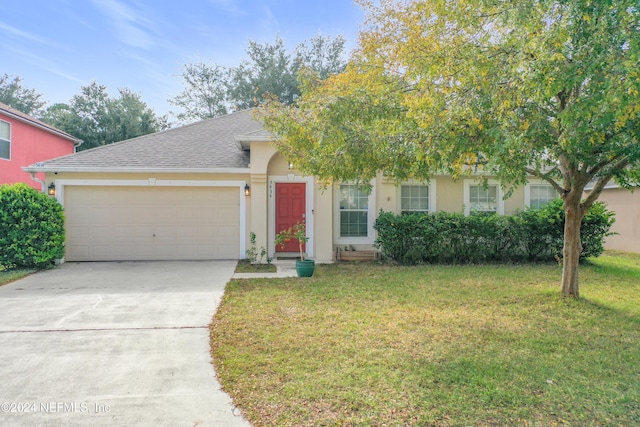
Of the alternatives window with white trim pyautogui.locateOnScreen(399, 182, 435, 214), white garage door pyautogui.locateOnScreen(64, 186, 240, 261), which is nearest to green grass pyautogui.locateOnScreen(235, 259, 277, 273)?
white garage door pyautogui.locateOnScreen(64, 186, 240, 261)

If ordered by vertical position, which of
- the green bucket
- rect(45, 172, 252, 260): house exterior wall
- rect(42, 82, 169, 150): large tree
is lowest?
the green bucket

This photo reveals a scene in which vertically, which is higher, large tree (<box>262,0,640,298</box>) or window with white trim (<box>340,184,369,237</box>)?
large tree (<box>262,0,640,298</box>)

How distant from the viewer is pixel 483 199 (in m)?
11.3

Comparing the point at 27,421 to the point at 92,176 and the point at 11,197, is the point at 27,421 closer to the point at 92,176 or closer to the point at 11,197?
the point at 11,197

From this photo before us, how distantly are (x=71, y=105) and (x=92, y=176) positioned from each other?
17.6 metres

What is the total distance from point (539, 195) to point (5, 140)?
19.0 meters

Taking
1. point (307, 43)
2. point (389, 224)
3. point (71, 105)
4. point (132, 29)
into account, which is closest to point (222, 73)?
point (307, 43)

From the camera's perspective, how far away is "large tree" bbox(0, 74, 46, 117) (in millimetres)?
26141

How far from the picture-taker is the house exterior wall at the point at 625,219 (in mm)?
12781

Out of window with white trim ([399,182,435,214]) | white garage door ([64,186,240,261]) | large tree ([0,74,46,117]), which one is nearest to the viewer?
white garage door ([64,186,240,261])

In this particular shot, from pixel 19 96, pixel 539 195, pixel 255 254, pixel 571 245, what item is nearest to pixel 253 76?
pixel 19 96

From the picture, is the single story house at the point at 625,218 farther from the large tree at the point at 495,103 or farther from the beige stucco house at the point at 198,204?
the large tree at the point at 495,103

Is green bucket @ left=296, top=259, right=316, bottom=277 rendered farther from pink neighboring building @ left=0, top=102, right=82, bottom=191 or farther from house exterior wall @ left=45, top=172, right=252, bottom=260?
pink neighboring building @ left=0, top=102, right=82, bottom=191

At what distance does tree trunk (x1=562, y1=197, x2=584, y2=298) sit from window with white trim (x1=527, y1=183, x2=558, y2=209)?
568 centimetres
